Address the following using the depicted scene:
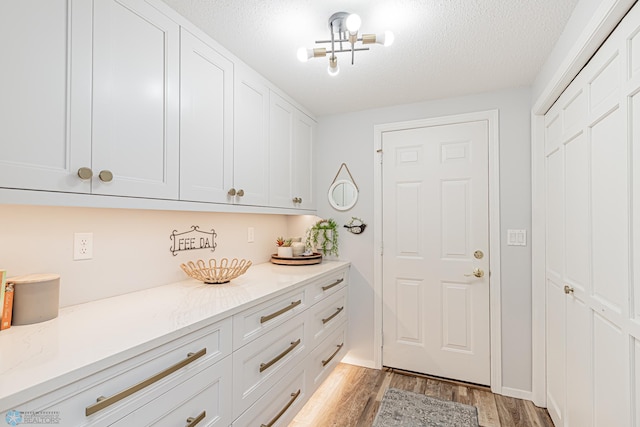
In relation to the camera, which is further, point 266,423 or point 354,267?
point 354,267

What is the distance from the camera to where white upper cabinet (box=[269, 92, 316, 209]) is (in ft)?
7.67

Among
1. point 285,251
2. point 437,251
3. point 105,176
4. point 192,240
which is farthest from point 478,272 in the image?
point 105,176

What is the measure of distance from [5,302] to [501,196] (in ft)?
9.24

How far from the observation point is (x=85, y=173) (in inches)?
44.1

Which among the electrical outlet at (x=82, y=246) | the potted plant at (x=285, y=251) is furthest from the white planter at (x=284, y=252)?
the electrical outlet at (x=82, y=246)

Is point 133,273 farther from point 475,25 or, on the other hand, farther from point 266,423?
point 475,25

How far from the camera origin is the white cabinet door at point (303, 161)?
105 inches

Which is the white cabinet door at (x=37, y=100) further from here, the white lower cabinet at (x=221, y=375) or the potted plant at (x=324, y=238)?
the potted plant at (x=324, y=238)

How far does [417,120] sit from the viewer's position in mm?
2686

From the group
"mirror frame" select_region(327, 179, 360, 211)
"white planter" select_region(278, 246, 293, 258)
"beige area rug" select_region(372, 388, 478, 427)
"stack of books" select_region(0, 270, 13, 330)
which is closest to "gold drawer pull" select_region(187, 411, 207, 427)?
"stack of books" select_region(0, 270, 13, 330)

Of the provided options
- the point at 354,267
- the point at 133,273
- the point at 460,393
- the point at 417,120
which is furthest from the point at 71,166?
the point at 460,393

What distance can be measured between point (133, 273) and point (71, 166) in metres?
0.71

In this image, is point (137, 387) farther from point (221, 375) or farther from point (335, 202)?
point (335, 202)

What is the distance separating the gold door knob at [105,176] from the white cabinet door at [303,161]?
1.52 meters
